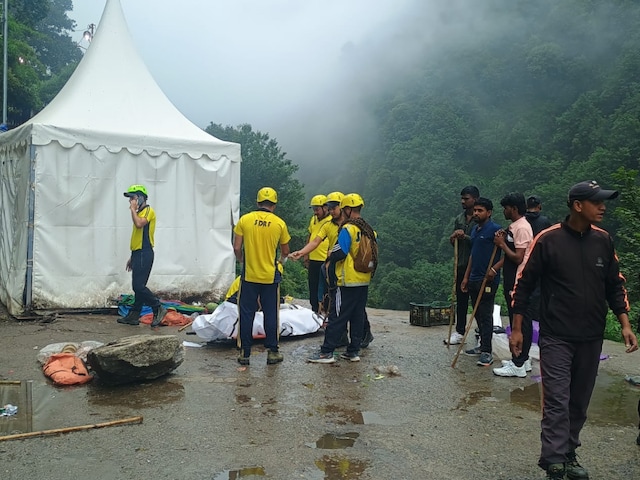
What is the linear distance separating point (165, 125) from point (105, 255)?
2.38 meters

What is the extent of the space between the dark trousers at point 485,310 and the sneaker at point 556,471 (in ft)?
9.76

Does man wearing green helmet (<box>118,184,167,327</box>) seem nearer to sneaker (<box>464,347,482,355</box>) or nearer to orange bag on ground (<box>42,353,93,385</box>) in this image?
orange bag on ground (<box>42,353,93,385</box>)

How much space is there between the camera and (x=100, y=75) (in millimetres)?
10031

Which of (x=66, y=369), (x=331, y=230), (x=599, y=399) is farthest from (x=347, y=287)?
(x=66, y=369)

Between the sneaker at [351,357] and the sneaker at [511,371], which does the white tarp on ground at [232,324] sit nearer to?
the sneaker at [351,357]

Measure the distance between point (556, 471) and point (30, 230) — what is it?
7523mm

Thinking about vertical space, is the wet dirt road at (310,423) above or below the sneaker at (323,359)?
above

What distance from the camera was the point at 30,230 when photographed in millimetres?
8250

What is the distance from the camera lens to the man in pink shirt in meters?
5.60

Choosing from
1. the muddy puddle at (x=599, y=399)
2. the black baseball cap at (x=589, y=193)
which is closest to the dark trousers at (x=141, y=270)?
the muddy puddle at (x=599, y=399)

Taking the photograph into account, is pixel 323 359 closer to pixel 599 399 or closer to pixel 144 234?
pixel 599 399

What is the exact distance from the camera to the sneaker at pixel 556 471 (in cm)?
322

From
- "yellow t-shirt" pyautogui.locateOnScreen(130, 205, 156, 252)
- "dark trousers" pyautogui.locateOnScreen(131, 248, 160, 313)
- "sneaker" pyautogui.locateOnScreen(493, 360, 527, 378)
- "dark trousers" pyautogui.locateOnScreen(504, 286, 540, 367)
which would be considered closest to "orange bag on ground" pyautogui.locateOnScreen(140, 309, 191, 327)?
"dark trousers" pyautogui.locateOnScreen(131, 248, 160, 313)

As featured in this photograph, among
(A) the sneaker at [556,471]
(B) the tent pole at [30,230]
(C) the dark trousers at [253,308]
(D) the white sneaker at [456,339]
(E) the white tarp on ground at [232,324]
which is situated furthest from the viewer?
(B) the tent pole at [30,230]
